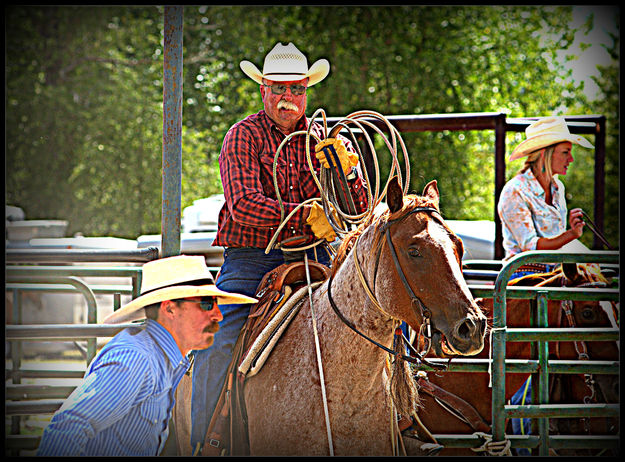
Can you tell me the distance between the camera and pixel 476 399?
473 centimetres

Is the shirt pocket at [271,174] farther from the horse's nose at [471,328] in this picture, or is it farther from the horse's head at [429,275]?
the horse's nose at [471,328]

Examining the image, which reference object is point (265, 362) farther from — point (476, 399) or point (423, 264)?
point (476, 399)

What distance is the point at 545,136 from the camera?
5293 millimetres

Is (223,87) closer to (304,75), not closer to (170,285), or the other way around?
(304,75)

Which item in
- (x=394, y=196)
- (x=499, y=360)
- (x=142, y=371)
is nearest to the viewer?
(x=142, y=371)

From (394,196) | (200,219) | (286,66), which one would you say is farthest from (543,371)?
(200,219)

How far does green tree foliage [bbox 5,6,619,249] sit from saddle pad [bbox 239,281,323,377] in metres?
10.4

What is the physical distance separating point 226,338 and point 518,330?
165 cm

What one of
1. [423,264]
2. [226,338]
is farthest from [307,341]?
[423,264]

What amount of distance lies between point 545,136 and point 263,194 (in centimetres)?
259

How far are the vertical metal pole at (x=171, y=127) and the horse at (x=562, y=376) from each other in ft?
6.42

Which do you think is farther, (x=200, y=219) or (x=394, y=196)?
(x=200, y=219)

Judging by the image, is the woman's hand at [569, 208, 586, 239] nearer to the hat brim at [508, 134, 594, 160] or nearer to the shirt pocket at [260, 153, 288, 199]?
the hat brim at [508, 134, 594, 160]

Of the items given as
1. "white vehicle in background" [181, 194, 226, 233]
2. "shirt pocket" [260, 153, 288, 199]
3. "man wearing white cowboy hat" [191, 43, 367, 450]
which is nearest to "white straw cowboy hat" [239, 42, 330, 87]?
"man wearing white cowboy hat" [191, 43, 367, 450]
